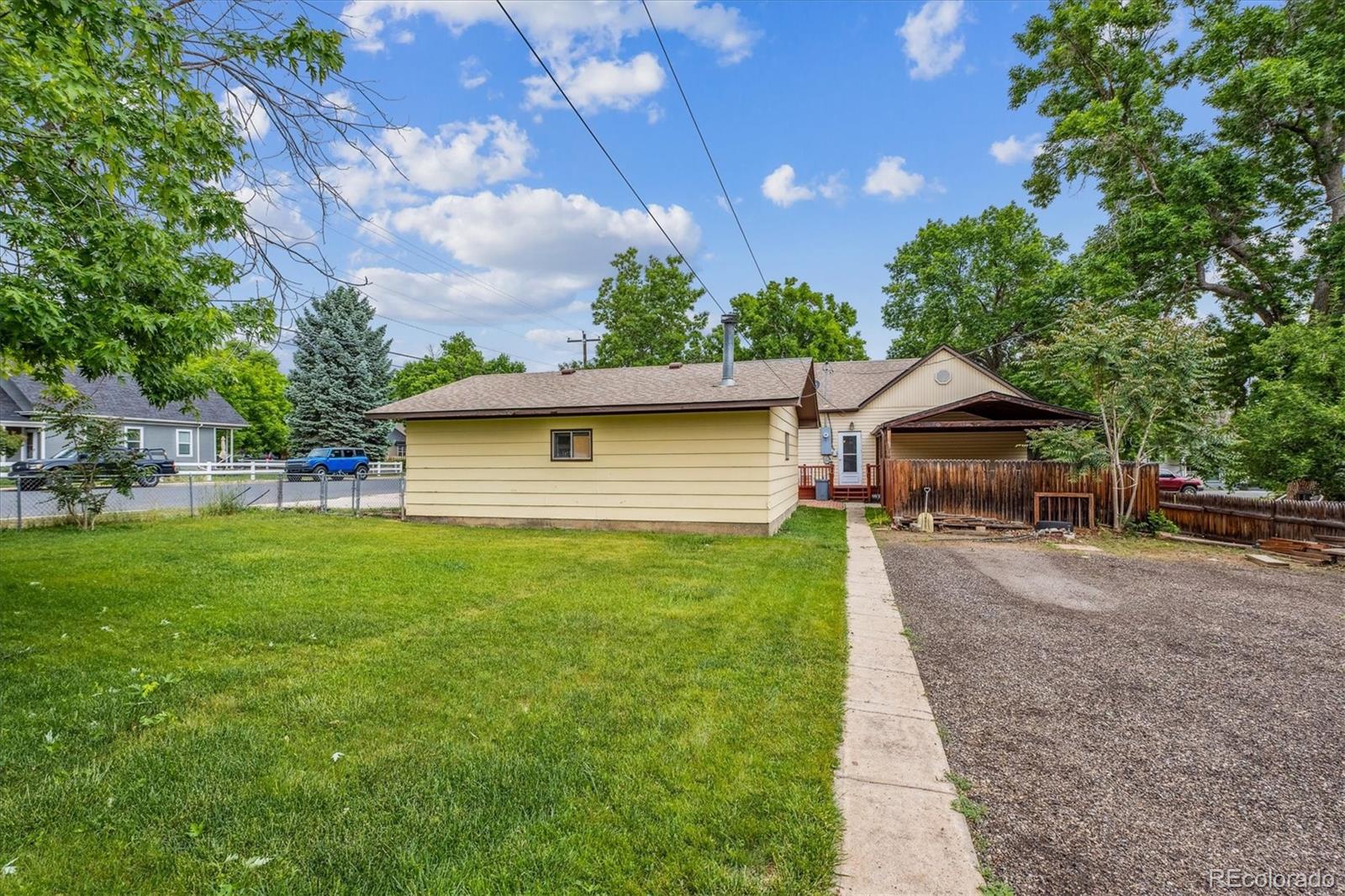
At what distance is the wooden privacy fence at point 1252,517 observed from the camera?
29.0 ft

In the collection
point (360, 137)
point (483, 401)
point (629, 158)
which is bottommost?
point (483, 401)

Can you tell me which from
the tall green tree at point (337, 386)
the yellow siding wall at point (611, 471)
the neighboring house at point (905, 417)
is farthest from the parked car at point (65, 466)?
the neighboring house at point (905, 417)

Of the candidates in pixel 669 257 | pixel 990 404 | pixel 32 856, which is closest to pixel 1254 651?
pixel 32 856

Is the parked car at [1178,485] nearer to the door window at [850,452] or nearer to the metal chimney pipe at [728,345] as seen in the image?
the door window at [850,452]

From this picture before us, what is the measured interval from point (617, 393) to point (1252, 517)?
11.0 meters

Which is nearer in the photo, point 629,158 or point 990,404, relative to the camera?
point 629,158

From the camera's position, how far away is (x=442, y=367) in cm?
4359

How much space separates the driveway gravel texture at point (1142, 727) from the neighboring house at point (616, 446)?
4162 millimetres

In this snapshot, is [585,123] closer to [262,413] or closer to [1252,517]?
[1252,517]

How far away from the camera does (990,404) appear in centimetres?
1430

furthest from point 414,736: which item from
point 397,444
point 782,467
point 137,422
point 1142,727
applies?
point 397,444

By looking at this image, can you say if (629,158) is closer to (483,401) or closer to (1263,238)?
(483,401)

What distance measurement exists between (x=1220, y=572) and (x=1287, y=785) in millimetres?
6779

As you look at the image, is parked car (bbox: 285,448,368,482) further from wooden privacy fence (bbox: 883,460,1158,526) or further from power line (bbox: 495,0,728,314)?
wooden privacy fence (bbox: 883,460,1158,526)
